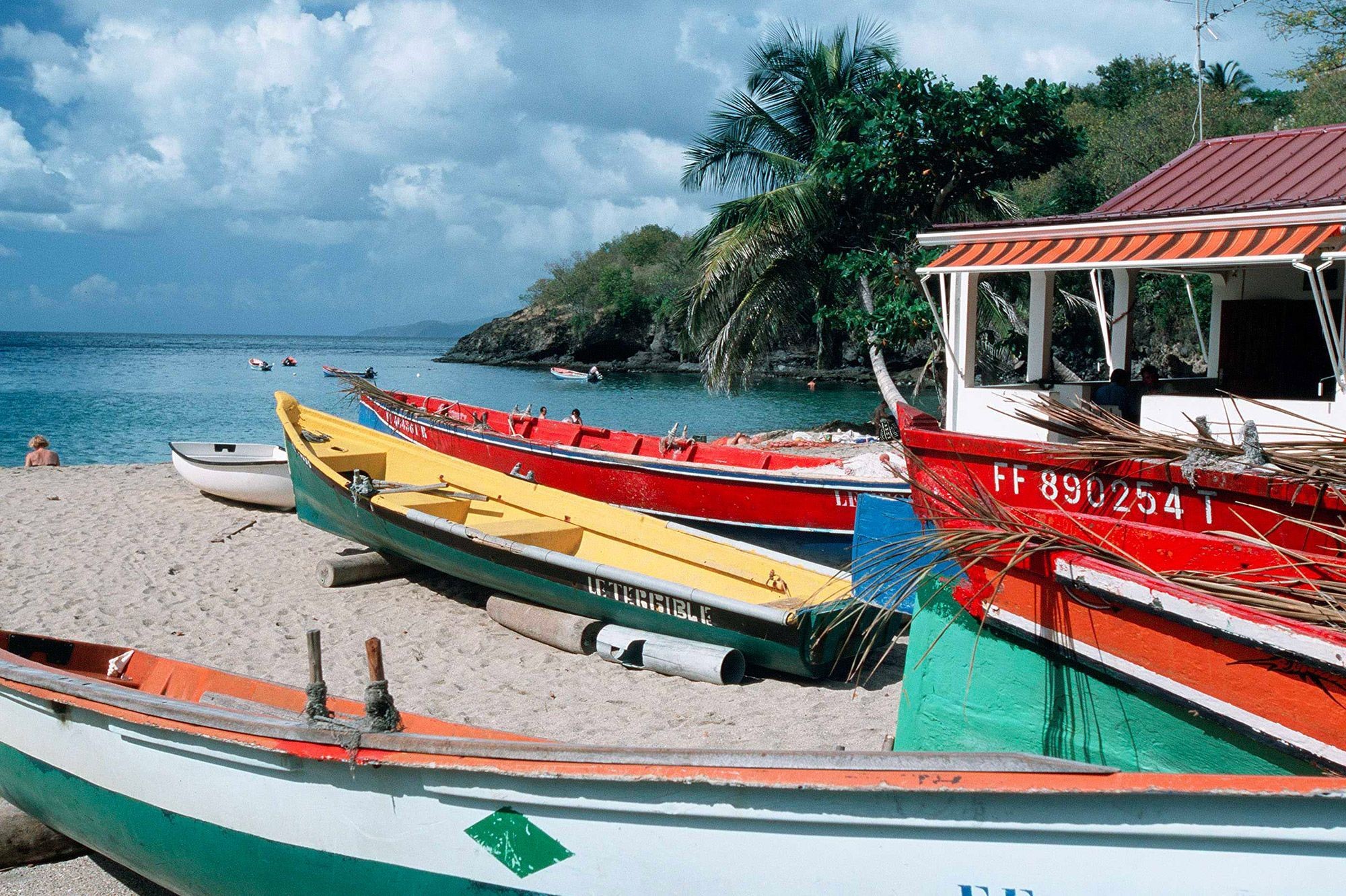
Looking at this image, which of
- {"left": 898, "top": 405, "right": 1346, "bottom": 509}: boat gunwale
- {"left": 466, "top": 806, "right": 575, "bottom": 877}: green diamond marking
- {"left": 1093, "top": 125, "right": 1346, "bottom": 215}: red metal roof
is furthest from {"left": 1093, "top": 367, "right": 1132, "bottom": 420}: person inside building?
{"left": 466, "top": 806, "right": 575, "bottom": 877}: green diamond marking

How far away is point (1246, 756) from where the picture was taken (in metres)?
3.68

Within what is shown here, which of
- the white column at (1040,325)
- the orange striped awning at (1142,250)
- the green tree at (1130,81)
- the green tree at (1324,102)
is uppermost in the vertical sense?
the green tree at (1130,81)

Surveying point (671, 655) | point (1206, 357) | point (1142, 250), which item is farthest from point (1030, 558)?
point (1206, 357)

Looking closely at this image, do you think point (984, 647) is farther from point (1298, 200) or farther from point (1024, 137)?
point (1024, 137)

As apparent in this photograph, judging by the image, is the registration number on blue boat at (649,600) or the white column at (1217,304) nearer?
the registration number on blue boat at (649,600)

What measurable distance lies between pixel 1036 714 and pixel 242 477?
472 inches

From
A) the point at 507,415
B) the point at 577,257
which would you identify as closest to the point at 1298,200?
the point at 507,415

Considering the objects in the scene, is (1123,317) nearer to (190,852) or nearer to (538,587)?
(538,587)

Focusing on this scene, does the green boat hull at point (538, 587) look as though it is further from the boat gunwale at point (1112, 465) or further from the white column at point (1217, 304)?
the white column at point (1217, 304)

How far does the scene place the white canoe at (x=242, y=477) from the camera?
1373cm

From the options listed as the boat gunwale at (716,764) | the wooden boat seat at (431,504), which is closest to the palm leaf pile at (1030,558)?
the boat gunwale at (716,764)

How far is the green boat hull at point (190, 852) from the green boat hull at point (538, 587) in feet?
8.95

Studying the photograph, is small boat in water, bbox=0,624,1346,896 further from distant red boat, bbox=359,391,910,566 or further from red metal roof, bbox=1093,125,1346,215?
distant red boat, bbox=359,391,910,566

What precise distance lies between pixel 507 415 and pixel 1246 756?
48.3ft
